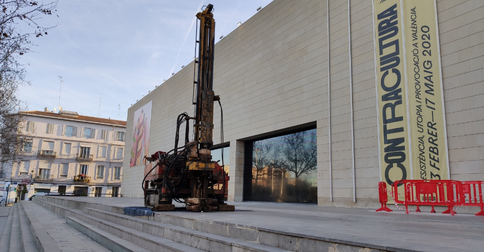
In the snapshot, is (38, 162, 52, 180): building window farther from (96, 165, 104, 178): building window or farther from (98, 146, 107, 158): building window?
(98, 146, 107, 158): building window

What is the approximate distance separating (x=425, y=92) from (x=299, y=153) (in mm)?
7378

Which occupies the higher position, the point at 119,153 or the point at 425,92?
the point at 119,153

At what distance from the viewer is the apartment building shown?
46.9 meters

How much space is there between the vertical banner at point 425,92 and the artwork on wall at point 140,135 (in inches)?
1102

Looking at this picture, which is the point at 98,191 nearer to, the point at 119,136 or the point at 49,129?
the point at 119,136

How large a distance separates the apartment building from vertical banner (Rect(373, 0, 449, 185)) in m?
Result: 44.7

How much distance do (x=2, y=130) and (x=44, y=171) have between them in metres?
28.0

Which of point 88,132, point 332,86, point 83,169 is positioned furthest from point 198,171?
point 88,132

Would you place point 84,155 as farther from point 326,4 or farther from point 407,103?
point 407,103

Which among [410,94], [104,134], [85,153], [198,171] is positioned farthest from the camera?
[104,134]

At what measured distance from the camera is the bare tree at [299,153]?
16.2 meters

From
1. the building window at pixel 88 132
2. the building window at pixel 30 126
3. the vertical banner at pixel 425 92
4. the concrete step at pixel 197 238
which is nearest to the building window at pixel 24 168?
the building window at pixel 30 126

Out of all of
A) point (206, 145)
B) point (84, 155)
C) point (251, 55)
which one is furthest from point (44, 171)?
point (206, 145)

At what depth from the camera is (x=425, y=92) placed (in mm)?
11008
